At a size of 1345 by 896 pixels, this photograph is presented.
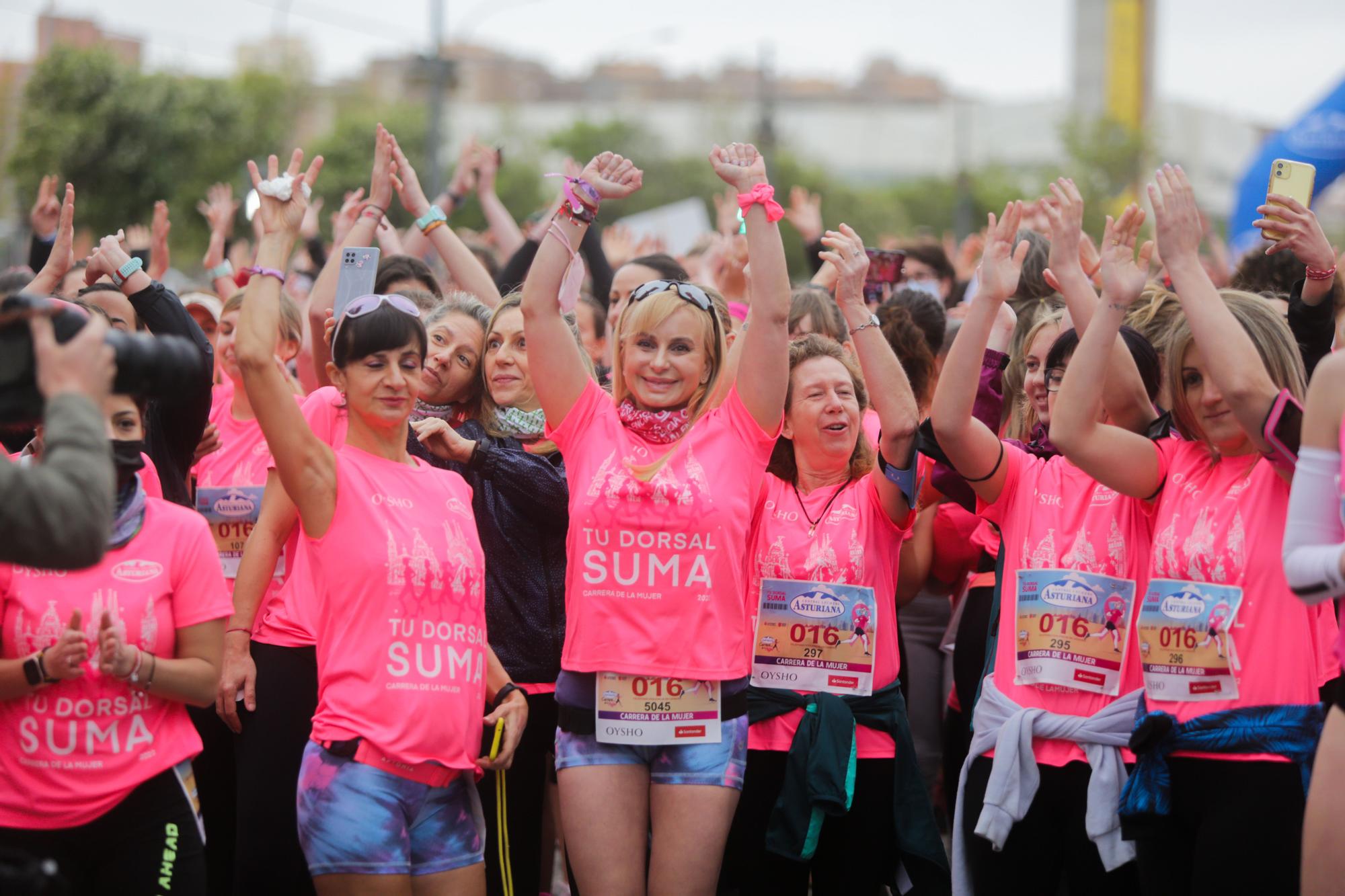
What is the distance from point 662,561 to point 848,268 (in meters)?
1.15

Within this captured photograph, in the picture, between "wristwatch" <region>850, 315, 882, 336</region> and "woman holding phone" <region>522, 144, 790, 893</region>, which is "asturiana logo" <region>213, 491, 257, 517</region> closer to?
"woman holding phone" <region>522, 144, 790, 893</region>

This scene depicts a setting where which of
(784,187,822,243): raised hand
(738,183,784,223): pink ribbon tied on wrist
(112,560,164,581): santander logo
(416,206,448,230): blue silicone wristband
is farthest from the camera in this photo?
(784,187,822,243): raised hand

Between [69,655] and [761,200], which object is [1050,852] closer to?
[761,200]

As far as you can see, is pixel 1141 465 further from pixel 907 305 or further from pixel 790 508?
pixel 907 305

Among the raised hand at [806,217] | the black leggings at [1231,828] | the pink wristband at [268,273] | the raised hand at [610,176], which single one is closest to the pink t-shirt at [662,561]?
the raised hand at [610,176]

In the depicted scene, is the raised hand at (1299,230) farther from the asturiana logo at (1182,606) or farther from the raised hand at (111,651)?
the raised hand at (111,651)

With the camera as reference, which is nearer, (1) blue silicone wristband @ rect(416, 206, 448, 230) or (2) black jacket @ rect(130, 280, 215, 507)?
(2) black jacket @ rect(130, 280, 215, 507)

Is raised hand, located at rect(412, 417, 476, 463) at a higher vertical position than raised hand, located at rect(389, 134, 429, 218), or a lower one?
lower

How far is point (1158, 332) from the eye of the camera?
4652 mm

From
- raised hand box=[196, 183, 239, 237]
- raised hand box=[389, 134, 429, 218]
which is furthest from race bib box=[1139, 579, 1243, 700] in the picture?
raised hand box=[196, 183, 239, 237]

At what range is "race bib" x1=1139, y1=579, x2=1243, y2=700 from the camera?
356 cm

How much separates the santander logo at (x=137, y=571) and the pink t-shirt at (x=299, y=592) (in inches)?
34.0

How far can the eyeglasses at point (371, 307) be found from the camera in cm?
385

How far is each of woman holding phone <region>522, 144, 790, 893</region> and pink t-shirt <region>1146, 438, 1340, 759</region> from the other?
45.9 inches
